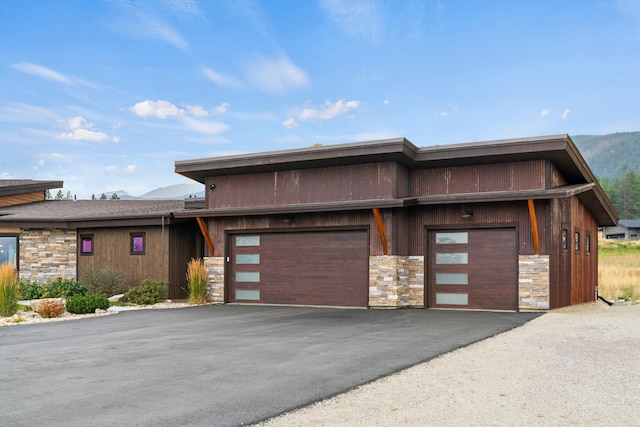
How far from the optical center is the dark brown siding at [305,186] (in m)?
16.0

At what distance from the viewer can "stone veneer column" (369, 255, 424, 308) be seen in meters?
15.6

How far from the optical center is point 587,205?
62.7 ft

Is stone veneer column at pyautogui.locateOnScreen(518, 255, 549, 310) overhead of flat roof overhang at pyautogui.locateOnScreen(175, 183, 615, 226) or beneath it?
beneath

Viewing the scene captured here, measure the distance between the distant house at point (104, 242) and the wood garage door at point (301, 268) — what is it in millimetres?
2483

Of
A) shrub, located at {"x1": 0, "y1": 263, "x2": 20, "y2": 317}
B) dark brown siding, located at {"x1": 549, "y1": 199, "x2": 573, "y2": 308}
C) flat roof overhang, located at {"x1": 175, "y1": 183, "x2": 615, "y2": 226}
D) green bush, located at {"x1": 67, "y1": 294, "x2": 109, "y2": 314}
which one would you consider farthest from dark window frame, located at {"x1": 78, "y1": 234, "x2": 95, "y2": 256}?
dark brown siding, located at {"x1": 549, "y1": 199, "x2": 573, "y2": 308}

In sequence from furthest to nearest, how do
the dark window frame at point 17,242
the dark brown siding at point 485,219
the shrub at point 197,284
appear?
the dark window frame at point 17,242 → the shrub at point 197,284 → the dark brown siding at point 485,219

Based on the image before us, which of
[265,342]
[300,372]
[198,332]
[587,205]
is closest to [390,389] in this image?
[300,372]

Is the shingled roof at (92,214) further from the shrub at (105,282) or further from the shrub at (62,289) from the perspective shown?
the shrub at (62,289)

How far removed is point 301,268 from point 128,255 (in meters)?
6.59

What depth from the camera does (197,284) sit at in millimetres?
17938

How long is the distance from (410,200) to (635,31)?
60.3 m

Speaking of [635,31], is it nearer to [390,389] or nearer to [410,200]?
[410,200]

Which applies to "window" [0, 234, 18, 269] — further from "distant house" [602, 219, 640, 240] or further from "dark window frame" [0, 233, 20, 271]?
"distant house" [602, 219, 640, 240]

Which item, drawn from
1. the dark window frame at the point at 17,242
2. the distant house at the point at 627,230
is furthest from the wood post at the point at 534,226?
the distant house at the point at 627,230
